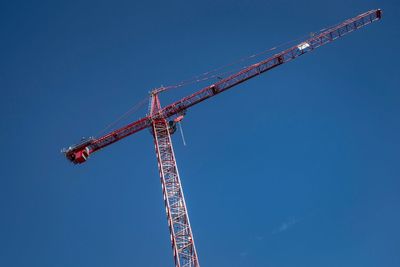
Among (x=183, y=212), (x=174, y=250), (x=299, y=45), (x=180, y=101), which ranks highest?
(x=299, y=45)

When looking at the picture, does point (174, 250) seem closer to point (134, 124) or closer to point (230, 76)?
point (134, 124)

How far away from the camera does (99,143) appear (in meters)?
59.2

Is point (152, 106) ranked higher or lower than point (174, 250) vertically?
higher

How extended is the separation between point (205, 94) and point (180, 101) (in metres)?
3.30

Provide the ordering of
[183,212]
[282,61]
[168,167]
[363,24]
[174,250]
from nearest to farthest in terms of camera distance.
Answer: [174,250] < [183,212] < [168,167] < [282,61] < [363,24]

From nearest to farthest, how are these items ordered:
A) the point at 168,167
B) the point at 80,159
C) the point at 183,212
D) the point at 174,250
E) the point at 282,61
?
the point at 174,250
the point at 183,212
the point at 168,167
the point at 80,159
the point at 282,61

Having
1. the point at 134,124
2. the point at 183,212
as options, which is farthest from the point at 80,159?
the point at 183,212

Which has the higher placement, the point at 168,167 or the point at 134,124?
the point at 134,124

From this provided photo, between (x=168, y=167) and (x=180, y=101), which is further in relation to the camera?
(x=180, y=101)

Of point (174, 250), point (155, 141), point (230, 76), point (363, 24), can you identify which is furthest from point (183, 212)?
point (363, 24)

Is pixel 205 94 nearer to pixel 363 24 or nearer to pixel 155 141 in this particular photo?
pixel 155 141

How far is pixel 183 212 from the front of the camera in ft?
164

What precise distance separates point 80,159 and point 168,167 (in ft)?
36.2

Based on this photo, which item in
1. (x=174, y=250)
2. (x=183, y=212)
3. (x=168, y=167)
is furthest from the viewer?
(x=168, y=167)
